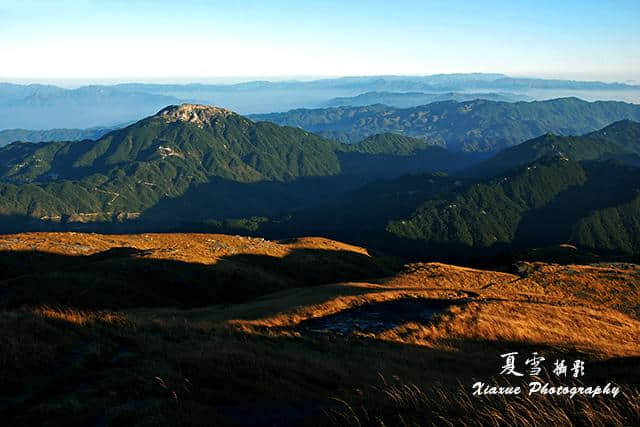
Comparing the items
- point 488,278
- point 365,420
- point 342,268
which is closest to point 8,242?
point 342,268

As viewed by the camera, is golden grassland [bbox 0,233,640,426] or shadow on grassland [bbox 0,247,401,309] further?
shadow on grassland [bbox 0,247,401,309]

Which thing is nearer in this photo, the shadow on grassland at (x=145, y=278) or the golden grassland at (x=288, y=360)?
the golden grassland at (x=288, y=360)

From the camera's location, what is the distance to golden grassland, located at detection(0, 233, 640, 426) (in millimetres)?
10258

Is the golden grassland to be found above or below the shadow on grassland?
above

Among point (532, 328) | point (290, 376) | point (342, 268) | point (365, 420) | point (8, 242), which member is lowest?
point (342, 268)

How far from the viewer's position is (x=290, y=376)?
1436 centimetres

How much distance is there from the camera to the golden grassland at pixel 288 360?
404 inches

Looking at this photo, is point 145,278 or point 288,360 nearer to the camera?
point 288,360

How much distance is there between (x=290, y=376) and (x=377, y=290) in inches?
1240

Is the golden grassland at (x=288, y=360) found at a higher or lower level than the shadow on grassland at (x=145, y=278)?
higher

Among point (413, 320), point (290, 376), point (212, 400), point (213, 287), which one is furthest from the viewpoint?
point (213, 287)

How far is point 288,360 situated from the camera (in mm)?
16578

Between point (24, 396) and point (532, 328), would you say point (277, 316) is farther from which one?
point (24, 396)

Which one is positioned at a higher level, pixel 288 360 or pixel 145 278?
pixel 288 360
